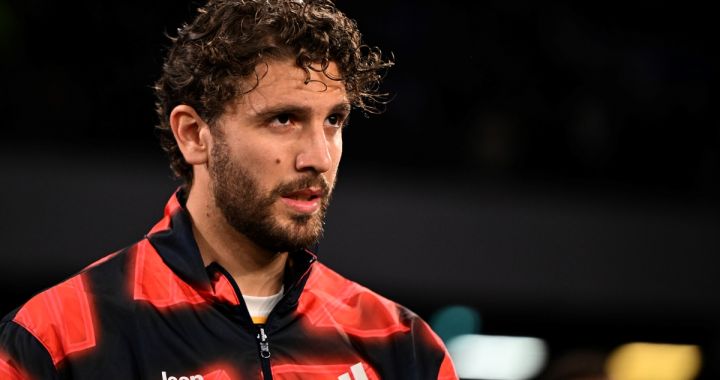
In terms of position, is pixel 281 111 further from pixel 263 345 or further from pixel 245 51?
pixel 263 345

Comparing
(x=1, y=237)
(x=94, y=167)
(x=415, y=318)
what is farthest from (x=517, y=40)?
(x=415, y=318)

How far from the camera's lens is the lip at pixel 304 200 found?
85.3 inches

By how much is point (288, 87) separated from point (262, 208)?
0.25 meters

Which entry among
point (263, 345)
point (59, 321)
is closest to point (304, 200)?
point (263, 345)

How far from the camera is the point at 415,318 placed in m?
2.39

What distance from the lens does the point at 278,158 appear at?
7.04 ft

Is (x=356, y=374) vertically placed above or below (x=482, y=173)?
below

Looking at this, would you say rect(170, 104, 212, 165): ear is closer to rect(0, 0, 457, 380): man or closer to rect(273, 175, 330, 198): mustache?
rect(0, 0, 457, 380): man

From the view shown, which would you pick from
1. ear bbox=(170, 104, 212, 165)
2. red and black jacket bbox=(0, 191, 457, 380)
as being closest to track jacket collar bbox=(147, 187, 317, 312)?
red and black jacket bbox=(0, 191, 457, 380)

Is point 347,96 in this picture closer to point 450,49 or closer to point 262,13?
point 262,13

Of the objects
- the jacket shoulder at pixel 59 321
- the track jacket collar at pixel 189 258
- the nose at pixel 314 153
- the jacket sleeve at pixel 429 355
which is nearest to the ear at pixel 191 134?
the track jacket collar at pixel 189 258

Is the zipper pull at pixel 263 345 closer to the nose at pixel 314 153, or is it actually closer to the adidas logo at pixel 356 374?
the adidas logo at pixel 356 374

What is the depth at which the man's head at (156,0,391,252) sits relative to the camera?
2.16m

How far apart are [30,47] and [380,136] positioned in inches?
87.4
